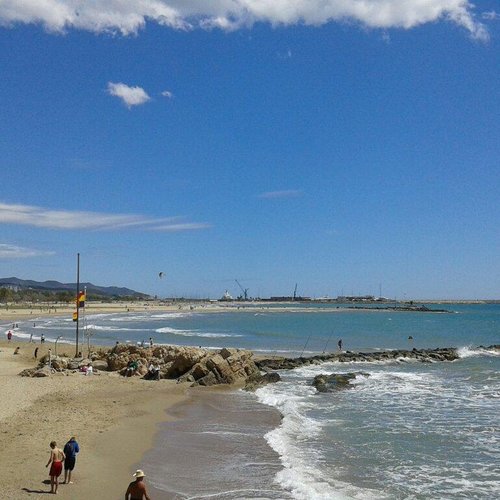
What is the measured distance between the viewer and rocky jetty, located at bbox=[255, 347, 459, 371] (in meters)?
35.1

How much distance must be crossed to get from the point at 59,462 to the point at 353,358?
30.2m

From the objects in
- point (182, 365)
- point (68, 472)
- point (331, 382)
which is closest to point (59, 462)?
point (68, 472)

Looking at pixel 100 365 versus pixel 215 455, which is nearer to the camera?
pixel 215 455

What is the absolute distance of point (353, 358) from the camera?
3975 centimetres

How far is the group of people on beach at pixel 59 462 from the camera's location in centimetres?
1174

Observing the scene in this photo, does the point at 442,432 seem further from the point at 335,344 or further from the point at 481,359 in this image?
the point at 335,344

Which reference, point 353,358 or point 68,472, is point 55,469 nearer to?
point 68,472

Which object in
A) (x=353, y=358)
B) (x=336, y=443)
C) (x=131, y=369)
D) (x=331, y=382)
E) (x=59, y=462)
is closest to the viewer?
(x=59, y=462)

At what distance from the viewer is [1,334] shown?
195 feet

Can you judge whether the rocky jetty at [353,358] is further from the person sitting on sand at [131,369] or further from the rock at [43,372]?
the rock at [43,372]

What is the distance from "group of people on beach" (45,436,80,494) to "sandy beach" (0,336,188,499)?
21cm

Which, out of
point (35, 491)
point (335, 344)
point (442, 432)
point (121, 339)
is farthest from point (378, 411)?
point (121, 339)

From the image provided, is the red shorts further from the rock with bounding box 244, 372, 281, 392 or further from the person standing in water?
the rock with bounding box 244, 372, 281, 392

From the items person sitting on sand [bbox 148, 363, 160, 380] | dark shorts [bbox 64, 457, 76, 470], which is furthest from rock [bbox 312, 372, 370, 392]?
dark shorts [bbox 64, 457, 76, 470]
